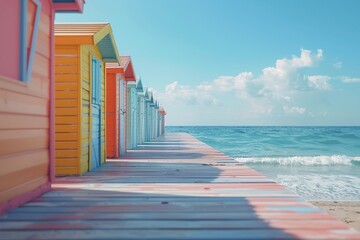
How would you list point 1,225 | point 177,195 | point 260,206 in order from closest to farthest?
1. point 1,225
2. point 260,206
3. point 177,195

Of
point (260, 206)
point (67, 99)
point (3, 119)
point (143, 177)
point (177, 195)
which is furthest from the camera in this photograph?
point (67, 99)

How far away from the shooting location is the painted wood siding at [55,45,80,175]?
20.0 ft

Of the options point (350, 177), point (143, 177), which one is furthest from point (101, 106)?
point (350, 177)

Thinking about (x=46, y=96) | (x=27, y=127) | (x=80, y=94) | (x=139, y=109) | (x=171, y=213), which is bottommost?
(x=171, y=213)

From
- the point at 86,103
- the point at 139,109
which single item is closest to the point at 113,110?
the point at 86,103

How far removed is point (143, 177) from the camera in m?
5.68

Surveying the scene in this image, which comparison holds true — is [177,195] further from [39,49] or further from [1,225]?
[39,49]

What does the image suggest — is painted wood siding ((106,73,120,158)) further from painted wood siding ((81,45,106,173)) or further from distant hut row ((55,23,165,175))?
painted wood siding ((81,45,106,173))

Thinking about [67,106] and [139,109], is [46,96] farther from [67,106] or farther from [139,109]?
[139,109]

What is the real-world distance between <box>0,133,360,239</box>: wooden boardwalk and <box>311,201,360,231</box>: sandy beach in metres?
5.91

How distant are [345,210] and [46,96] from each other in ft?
33.4

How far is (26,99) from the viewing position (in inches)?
153

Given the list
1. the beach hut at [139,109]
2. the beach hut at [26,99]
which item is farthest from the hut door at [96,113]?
the beach hut at [139,109]

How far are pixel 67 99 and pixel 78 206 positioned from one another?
304 centimetres
